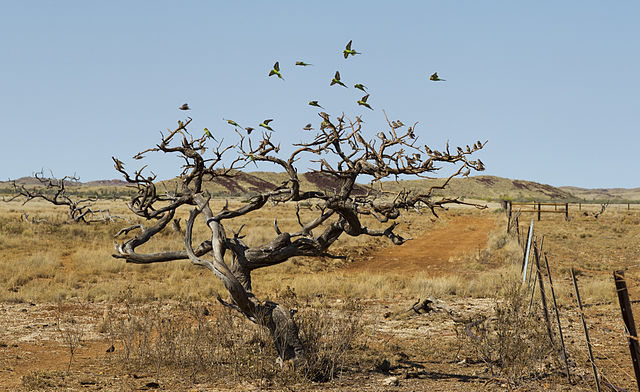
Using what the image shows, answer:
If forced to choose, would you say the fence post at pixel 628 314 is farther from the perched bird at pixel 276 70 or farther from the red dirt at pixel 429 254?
the red dirt at pixel 429 254

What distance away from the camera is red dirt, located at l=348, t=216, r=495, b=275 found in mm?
22203

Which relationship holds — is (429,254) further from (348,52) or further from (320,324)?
(348,52)

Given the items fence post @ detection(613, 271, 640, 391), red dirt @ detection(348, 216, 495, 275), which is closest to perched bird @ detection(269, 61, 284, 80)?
fence post @ detection(613, 271, 640, 391)

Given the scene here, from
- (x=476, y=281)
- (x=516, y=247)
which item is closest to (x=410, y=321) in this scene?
(x=476, y=281)

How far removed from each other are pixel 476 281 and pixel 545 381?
9.25 metres

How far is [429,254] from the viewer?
26391 mm

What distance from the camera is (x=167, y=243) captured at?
87.2 ft

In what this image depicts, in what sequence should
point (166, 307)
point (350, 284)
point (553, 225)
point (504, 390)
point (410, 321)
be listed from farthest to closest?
point (553, 225) < point (350, 284) < point (166, 307) < point (410, 321) < point (504, 390)

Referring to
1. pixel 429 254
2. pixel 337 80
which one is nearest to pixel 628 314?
pixel 337 80

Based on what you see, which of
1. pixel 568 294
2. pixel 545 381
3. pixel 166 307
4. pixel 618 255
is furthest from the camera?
pixel 618 255

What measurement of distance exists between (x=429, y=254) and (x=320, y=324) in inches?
733

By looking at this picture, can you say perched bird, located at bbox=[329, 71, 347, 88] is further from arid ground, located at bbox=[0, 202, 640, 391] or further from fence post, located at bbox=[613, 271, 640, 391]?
fence post, located at bbox=[613, 271, 640, 391]

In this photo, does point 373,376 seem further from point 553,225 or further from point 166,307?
point 553,225

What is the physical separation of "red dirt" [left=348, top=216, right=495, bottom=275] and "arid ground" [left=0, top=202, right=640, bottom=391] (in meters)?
0.12
